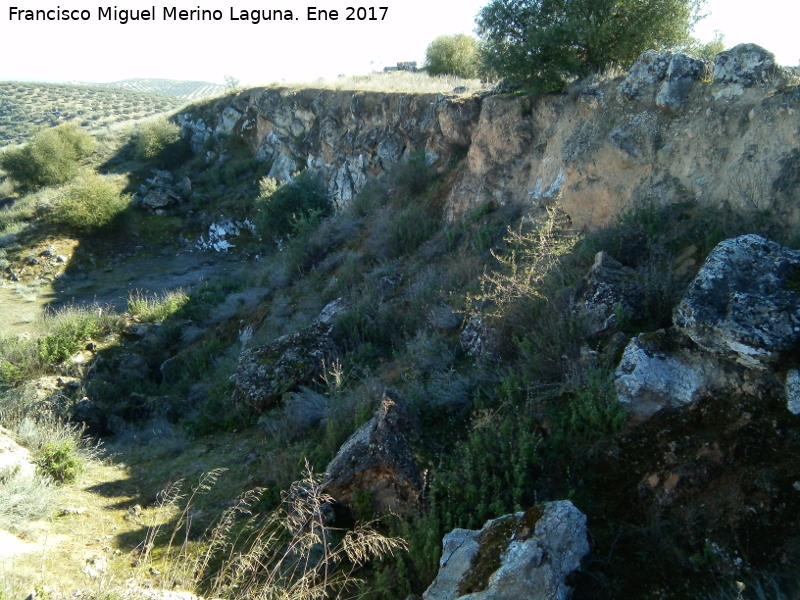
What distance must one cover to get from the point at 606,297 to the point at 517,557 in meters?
2.62

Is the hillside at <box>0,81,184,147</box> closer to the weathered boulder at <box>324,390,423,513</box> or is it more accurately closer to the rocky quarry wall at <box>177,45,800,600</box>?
the rocky quarry wall at <box>177,45,800,600</box>

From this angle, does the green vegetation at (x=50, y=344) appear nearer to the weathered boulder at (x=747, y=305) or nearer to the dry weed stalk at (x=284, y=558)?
the dry weed stalk at (x=284, y=558)

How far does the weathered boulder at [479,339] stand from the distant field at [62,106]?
154 ft

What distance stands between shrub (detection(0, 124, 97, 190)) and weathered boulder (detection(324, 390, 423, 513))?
2619cm

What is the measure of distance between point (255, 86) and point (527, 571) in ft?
85.2

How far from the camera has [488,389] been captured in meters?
4.54

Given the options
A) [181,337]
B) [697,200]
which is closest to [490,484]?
[697,200]

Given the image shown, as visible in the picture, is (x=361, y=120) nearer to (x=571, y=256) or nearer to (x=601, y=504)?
(x=571, y=256)

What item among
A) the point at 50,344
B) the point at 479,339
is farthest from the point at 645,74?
the point at 50,344

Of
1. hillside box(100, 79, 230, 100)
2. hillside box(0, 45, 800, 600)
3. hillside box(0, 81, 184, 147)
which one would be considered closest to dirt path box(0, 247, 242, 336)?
hillside box(0, 45, 800, 600)

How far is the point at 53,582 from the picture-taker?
11.1ft

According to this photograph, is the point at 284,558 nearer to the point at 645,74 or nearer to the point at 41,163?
the point at 645,74

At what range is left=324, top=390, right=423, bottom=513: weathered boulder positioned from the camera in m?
3.79

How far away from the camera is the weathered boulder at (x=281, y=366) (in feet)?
22.1
